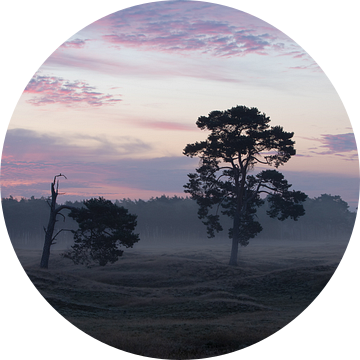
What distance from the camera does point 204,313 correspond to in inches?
A: 1028

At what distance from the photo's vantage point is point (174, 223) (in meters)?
139

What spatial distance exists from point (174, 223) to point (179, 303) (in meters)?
109

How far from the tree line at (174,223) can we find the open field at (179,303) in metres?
80.6

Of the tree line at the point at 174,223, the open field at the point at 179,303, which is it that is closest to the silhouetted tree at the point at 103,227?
the open field at the point at 179,303

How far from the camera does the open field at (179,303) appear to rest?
682 inches

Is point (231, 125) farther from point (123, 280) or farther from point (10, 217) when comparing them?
point (10, 217)

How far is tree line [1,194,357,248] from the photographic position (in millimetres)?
125000

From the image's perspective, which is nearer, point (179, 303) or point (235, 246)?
point (179, 303)

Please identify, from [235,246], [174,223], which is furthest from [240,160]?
[174,223]

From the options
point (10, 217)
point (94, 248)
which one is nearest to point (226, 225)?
point (10, 217)

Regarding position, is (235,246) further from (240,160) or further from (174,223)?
(174,223)

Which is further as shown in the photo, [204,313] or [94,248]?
[94,248]

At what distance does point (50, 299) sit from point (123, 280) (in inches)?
585

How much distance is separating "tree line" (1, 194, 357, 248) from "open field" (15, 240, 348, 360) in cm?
8063
